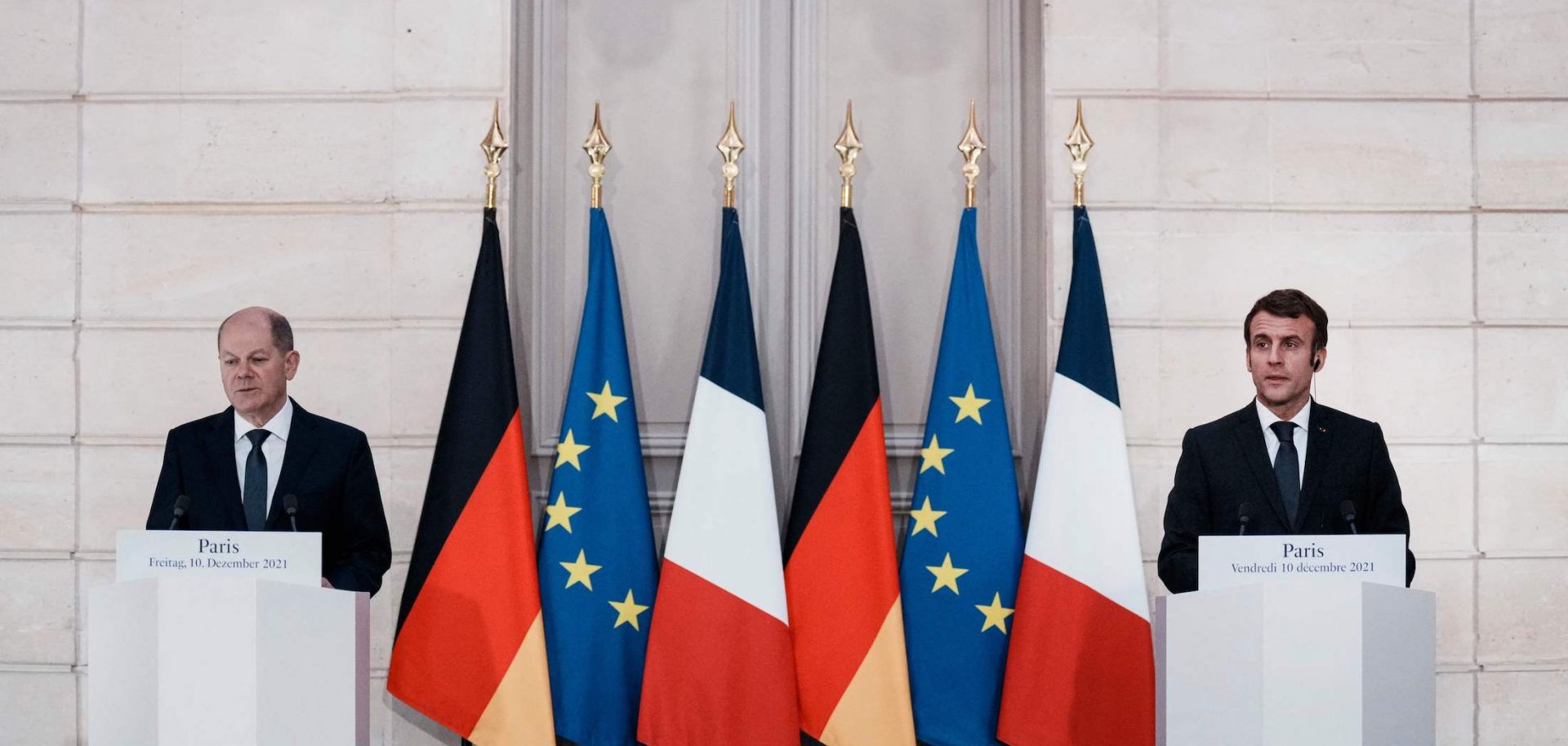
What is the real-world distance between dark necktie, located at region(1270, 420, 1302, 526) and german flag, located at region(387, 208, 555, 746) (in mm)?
2204

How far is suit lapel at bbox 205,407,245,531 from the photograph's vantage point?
3.99 metres

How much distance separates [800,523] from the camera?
4.52 m

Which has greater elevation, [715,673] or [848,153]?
[848,153]

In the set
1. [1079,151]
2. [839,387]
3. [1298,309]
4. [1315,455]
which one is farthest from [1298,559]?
[1079,151]

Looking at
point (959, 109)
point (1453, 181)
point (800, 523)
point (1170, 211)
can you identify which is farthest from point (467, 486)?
point (1453, 181)

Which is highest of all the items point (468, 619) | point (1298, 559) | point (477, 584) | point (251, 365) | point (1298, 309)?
point (1298, 309)

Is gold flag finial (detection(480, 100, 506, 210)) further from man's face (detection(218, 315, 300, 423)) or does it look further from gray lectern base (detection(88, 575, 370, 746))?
gray lectern base (detection(88, 575, 370, 746))

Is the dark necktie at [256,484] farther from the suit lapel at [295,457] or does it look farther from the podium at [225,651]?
the podium at [225,651]

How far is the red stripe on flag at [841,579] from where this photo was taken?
4406mm

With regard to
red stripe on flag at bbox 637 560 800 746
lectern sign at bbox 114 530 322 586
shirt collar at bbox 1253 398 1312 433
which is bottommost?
red stripe on flag at bbox 637 560 800 746

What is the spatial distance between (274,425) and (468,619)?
831mm

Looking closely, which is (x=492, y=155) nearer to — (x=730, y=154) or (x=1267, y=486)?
(x=730, y=154)

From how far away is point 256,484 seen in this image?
4.00 meters

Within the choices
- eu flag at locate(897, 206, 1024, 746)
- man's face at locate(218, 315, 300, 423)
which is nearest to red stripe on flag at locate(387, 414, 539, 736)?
man's face at locate(218, 315, 300, 423)
